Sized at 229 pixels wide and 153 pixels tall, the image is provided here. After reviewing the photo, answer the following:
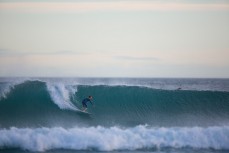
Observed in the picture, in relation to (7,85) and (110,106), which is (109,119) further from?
(7,85)

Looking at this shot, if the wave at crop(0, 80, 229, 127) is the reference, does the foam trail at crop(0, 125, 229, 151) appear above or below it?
below

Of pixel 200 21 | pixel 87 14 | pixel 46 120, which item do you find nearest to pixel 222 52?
pixel 200 21

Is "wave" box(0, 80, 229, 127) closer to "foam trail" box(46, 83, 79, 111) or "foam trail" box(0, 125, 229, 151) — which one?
"foam trail" box(46, 83, 79, 111)

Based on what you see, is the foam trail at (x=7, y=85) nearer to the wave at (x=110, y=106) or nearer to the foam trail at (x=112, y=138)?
the wave at (x=110, y=106)

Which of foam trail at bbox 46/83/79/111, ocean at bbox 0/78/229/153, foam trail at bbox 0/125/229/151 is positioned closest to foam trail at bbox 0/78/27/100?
ocean at bbox 0/78/229/153

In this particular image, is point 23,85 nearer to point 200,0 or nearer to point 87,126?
point 87,126

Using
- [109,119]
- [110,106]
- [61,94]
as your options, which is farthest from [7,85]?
[109,119]

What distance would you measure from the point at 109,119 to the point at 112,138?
127 cm

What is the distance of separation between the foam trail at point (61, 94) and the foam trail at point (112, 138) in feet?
4.14

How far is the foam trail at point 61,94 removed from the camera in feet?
26.5

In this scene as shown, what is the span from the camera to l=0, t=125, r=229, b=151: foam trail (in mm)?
6328

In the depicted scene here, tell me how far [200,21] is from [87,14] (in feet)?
7.06

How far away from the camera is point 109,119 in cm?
776

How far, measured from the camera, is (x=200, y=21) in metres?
7.40
